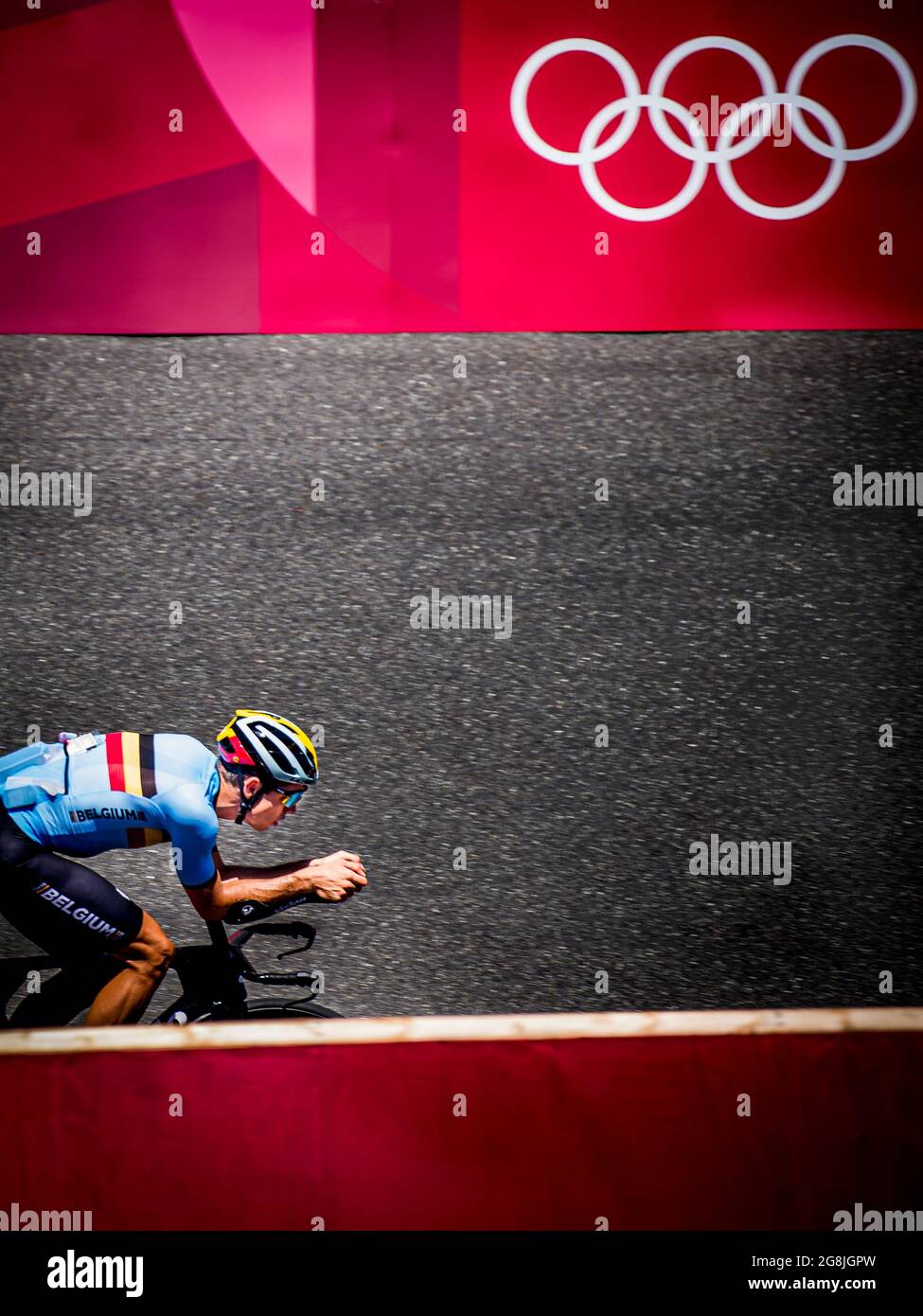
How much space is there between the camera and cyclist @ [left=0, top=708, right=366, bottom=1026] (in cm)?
379

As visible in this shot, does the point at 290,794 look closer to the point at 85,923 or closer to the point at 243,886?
the point at 243,886

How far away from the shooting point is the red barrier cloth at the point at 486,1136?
3.46 m

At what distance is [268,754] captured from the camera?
3924 millimetres

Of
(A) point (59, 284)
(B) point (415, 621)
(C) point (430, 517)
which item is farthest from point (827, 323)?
(A) point (59, 284)

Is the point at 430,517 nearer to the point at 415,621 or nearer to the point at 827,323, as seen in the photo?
the point at 415,621

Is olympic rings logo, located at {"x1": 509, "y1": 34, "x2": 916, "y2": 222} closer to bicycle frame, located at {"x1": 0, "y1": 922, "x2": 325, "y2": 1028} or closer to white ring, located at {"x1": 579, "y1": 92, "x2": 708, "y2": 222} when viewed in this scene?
white ring, located at {"x1": 579, "y1": 92, "x2": 708, "y2": 222}

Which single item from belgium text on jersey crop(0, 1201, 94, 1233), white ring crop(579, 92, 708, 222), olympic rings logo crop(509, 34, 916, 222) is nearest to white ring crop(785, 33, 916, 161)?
olympic rings logo crop(509, 34, 916, 222)

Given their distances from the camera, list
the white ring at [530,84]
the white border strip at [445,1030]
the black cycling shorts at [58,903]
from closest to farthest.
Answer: the white border strip at [445,1030], the black cycling shorts at [58,903], the white ring at [530,84]

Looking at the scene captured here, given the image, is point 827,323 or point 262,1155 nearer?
point 262,1155

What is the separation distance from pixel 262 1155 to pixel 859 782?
2489 mm

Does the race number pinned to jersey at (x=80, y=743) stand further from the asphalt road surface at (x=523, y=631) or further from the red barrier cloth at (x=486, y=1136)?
the red barrier cloth at (x=486, y=1136)

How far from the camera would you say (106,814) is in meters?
3.82

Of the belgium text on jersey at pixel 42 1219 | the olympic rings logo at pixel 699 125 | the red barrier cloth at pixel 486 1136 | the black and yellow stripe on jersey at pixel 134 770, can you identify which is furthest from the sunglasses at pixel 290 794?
the olympic rings logo at pixel 699 125
